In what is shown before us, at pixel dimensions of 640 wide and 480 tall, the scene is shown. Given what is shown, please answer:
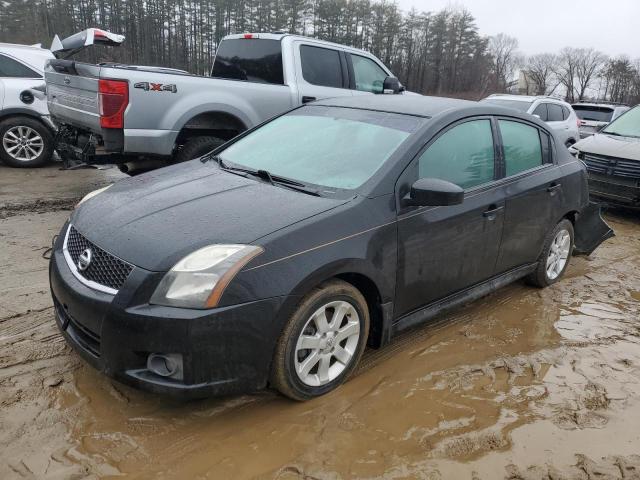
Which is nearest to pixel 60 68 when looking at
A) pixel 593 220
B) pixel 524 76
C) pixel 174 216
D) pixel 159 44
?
pixel 174 216

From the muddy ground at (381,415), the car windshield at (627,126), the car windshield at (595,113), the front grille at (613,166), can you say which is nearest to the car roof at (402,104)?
the muddy ground at (381,415)

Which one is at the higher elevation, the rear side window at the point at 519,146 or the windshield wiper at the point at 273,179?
the rear side window at the point at 519,146

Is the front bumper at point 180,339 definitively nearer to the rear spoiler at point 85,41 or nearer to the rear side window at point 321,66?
the rear spoiler at point 85,41

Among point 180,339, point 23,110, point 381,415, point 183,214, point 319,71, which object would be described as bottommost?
point 381,415

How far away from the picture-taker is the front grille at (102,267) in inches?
102

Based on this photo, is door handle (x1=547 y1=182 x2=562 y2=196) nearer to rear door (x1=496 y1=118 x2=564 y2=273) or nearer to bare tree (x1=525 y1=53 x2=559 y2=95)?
rear door (x1=496 y1=118 x2=564 y2=273)

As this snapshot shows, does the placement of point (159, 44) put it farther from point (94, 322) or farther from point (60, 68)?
point (94, 322)

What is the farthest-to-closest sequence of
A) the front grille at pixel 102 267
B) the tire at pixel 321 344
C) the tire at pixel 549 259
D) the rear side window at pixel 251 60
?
the rear side window at pixel 251 60, the tire at pixel 549 259, the tire at pixel 321 344, the front grille at pixel 102 267

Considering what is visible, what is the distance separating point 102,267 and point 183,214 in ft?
1.64

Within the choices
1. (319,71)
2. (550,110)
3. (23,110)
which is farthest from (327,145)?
(550,110)

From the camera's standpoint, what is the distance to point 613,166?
303 inches

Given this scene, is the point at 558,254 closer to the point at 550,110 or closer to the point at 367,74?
the point at 367,74

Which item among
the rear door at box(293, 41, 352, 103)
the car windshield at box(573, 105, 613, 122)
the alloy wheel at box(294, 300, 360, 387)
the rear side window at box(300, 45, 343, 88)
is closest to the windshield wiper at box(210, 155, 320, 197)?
the alloy wheel at box(294, 300, 360, 387)

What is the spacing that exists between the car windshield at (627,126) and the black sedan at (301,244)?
5109mm
